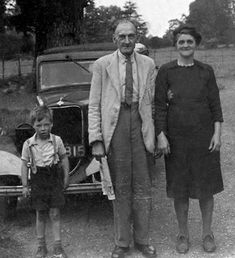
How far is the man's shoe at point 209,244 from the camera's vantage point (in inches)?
171

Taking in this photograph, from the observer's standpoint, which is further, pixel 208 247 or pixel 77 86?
pixel 77 86

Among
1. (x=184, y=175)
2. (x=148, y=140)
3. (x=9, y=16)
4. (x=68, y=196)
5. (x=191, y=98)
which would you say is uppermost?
(x=9, y=16)

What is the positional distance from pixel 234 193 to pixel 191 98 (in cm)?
249

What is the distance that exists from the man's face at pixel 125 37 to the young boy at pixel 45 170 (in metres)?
0.88

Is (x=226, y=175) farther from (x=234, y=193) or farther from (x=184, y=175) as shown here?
(x=184, y=175)

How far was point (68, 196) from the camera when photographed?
6.14 m

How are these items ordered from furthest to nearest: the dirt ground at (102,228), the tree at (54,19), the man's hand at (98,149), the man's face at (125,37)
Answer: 1. the tree at (54,19)
2. the dirt ground at (102,228)
3. the man's hand at (98,149)
4. the man's face at (125,37)

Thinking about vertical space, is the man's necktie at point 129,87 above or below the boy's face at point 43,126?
above

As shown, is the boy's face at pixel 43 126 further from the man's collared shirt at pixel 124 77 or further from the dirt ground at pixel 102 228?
the dirt ground at pixel 102 228

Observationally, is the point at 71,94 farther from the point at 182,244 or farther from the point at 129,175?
the point at 182,244

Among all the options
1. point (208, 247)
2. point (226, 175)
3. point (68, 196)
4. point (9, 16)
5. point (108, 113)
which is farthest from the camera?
point (9, 16)

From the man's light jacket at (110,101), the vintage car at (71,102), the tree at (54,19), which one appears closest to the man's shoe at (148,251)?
the vintage car at (71,102)

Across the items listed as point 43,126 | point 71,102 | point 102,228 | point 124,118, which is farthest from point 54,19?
point 124,118

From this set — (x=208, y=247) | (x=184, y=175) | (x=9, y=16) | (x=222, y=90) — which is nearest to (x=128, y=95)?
(x=184, y=175)
